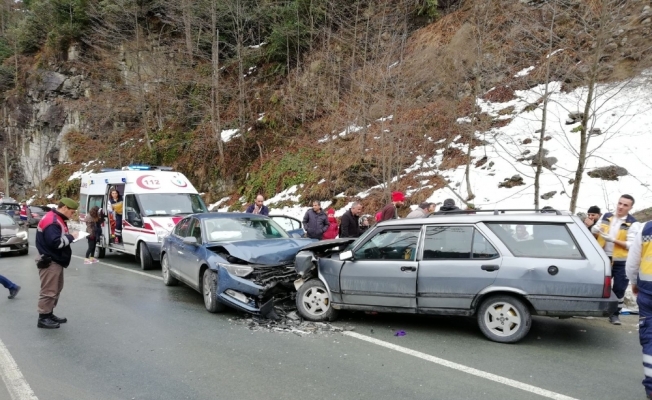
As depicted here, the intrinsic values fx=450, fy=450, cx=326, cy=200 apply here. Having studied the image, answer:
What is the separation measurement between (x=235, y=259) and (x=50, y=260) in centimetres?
250

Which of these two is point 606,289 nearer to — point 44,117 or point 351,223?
point 351,223

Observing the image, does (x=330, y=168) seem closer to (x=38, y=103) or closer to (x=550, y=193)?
(x=550, y=193)

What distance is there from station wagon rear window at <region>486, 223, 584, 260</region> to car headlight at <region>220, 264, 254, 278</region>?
3.37m

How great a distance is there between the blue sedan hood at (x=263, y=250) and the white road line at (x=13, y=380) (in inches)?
115

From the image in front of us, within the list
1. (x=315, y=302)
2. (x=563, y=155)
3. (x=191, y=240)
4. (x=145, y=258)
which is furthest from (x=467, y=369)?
(x=563, y=155)

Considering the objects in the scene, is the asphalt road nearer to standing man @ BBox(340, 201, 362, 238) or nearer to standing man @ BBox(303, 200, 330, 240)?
standing man @ BBox(340, 201, 362, 238)

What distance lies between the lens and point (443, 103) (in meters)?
18.5

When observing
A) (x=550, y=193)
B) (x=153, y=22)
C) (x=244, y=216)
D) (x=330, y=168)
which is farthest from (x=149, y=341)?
(x=153, y=22)

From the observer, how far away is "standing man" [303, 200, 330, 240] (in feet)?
33.2

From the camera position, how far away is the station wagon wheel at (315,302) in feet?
20.9

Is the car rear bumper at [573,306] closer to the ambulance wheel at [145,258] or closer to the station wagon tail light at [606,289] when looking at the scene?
the station wagon tail light at [606,289]

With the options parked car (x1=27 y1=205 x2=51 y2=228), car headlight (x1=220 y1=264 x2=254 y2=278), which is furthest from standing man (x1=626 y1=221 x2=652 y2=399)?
parked car (x1=27 y1=205 x2=51 y2=228)

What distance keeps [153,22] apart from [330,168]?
24.2 m

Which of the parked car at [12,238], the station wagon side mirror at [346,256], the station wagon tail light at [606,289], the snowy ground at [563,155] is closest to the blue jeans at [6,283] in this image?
the station wagon side mirror at [346,256]
